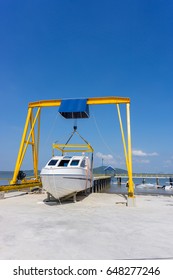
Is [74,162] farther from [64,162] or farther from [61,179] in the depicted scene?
[61,179]

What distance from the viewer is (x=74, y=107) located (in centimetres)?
1803

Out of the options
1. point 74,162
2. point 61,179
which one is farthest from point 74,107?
point 61,179

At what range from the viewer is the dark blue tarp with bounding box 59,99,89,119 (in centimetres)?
1789

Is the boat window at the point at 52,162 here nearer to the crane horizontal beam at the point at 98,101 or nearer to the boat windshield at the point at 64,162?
the boat windshield at the point at 64,162

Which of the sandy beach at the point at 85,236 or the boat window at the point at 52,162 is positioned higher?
the boat window at the point at 52,162

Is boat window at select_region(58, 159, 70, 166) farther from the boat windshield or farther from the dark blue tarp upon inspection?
the dark blue tarp

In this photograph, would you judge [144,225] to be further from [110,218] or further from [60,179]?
[60,179]

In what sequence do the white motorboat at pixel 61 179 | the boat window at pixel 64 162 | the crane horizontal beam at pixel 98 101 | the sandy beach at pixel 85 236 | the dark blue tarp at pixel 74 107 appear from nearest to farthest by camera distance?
the sandy beach at pixel 85 236 < the white motorboat at pixel 61 179 < the boat window at pixel 64 162 < the dark blue tarp at pixel 74 107 < the crane horizontal beam at pixel 98 101

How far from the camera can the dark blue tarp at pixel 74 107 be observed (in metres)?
17.9

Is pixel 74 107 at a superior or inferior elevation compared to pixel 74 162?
superior

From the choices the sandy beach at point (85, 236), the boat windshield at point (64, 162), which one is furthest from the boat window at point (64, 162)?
the sandy beach at point (85, 236)

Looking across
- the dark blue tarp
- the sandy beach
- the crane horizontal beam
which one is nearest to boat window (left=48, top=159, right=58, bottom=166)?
the dark blue tarp

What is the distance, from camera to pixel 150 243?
253 inches
